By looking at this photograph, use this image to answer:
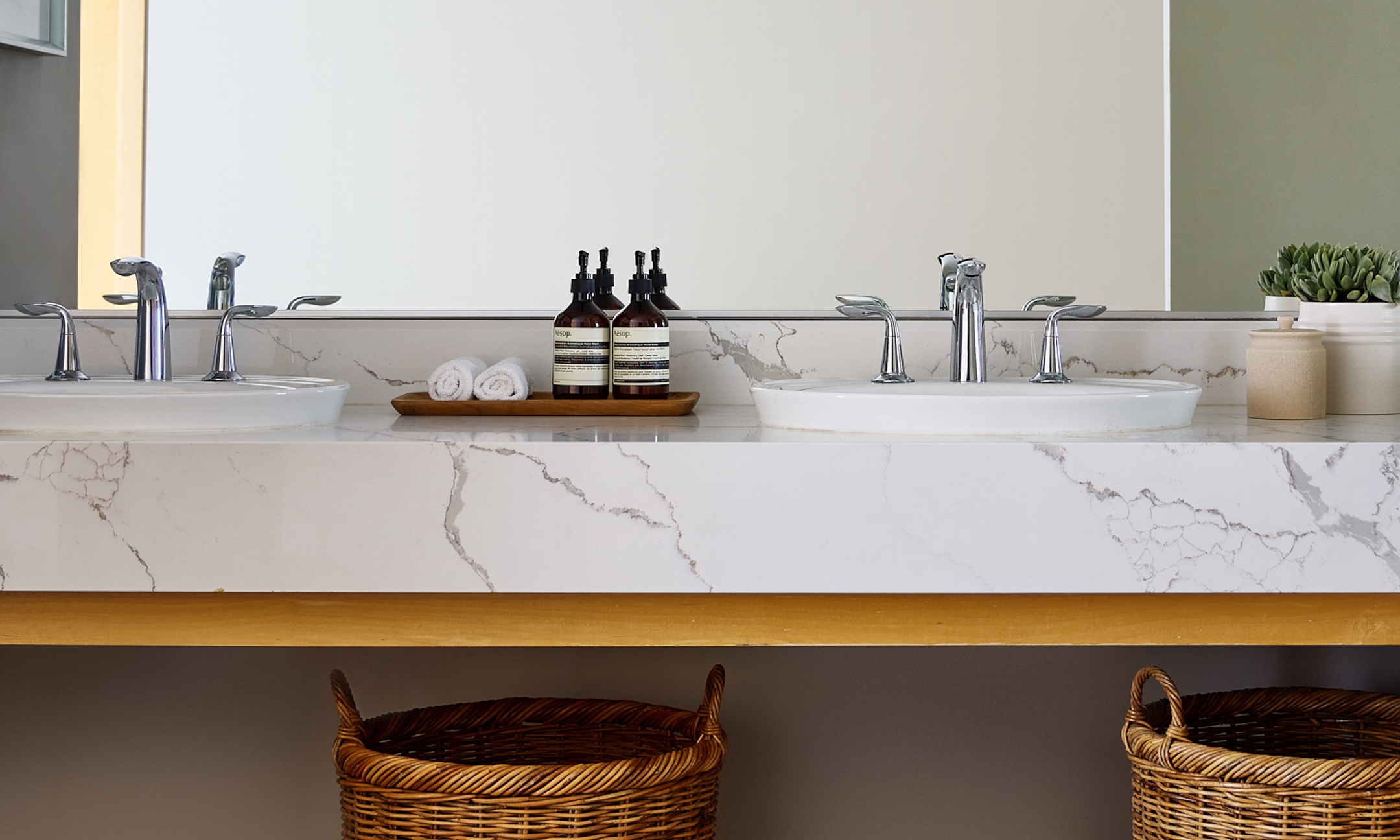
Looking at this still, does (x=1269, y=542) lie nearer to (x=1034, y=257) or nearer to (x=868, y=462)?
(x=868, y=462)

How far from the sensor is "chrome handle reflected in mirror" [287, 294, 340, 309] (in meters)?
1.53

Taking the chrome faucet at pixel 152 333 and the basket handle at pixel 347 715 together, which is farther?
the chrome faucet at pixel 152 333

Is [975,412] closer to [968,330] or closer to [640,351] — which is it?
[968,330]

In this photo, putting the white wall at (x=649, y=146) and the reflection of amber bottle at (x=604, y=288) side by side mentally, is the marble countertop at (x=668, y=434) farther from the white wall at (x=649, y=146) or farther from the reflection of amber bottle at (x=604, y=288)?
the white wall at (x=649, y=146)

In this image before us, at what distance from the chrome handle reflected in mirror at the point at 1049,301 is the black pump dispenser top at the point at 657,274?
50cm

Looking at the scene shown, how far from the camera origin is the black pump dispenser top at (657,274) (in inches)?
60.4

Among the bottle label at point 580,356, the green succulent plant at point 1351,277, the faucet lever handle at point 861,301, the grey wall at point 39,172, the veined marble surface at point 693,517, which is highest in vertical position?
the grey wall at point 39,172

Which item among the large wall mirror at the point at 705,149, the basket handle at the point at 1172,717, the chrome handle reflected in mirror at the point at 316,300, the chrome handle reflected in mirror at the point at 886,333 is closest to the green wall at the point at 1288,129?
the large wall mirror at the point at 705,149

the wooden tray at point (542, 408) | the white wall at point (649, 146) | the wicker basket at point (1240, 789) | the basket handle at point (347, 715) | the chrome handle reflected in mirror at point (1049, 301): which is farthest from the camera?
the white wall at point (649, 146)

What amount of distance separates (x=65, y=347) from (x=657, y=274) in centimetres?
76

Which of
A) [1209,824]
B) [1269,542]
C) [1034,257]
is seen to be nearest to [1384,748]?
[1209,824]

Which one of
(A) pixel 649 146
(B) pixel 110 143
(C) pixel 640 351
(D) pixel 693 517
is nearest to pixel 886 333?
(C) pixel 640 351

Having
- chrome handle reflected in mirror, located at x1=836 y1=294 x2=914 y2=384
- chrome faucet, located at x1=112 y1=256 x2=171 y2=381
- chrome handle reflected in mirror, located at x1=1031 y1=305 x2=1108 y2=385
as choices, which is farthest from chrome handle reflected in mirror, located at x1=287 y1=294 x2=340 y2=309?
chrome handle reflected in mirror, located at x1=1031 y1=305 x2=1108 y2=385

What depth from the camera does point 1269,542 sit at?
967 millimetres
